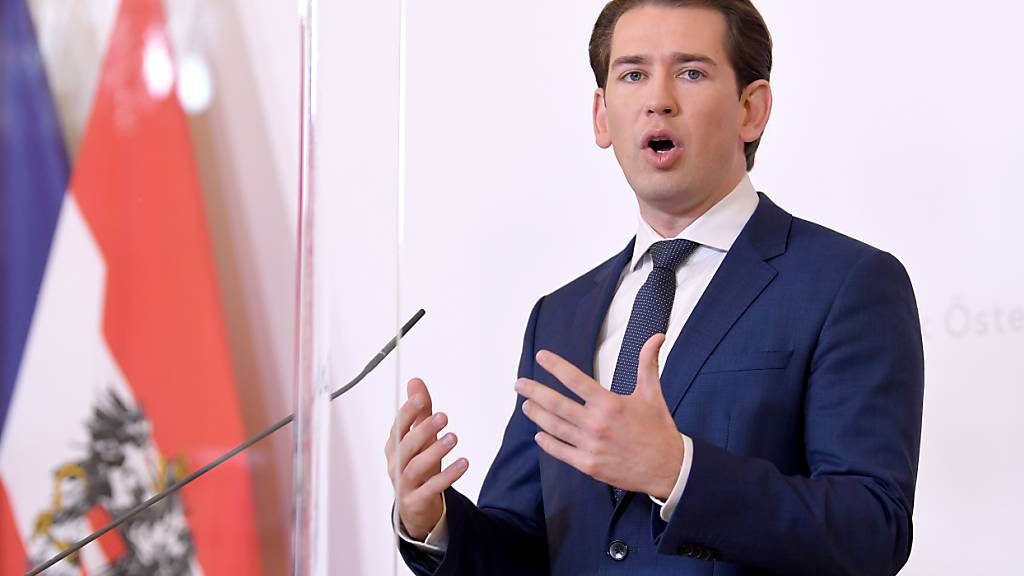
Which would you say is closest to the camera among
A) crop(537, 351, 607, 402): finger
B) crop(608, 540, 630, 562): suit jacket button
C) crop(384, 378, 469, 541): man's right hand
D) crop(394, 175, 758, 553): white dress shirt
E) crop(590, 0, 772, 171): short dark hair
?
crop(537, 351, 607, 402): finger

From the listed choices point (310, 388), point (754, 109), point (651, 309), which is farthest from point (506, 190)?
point (310, 388)

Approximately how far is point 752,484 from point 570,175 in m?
1.29

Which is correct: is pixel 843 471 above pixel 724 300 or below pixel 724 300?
below

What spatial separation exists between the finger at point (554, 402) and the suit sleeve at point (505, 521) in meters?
0.32

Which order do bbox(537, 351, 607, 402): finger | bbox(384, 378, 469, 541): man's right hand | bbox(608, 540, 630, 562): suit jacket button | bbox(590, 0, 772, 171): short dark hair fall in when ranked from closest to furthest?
bbox(537, 351, 607, 402): finger → bbox(384, 378, 469, 541): man's right hand → bbox(608, 540, 630, 562): suit jacket button → bbox(590, 0, 772, 171): short dark hair

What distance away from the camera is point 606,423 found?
3.66 ft

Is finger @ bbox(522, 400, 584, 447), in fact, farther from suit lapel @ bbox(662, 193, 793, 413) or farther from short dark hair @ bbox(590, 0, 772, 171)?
short dark hair @ bbox(590, 0, 772, 171)

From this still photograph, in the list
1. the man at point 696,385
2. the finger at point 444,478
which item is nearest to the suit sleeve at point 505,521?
the man at point 696,385

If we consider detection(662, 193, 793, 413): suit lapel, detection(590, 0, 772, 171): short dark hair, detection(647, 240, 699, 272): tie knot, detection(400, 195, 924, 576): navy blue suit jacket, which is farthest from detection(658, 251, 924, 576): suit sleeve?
detection(590, 0, 772, 171): short dark hair

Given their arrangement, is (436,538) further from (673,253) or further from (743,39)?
(743,39)

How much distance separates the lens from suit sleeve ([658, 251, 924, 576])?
3.85 feet

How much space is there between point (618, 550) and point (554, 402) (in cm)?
30

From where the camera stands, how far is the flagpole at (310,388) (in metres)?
0.59

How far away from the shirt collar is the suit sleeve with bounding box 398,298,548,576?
11.8 inches
